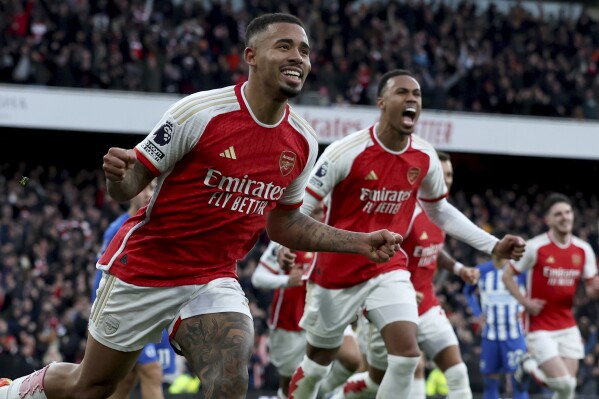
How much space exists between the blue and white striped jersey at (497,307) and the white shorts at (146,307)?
765 centimetres

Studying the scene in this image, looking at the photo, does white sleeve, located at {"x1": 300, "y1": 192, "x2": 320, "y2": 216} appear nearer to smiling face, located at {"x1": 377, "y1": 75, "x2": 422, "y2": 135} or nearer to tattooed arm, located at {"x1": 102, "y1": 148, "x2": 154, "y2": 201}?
smiling face, located at {"x1": 377, "y1": 75, "x2": 422, "y2": 135}

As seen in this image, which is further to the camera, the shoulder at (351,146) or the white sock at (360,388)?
the white sock at (360,388)

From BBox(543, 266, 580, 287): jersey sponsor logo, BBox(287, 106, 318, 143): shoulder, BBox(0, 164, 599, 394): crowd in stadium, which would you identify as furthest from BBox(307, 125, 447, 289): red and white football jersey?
BBox(0, 164, 599, 394): crowd in stadium

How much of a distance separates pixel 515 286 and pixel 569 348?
0.81m

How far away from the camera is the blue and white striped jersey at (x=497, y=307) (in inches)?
480

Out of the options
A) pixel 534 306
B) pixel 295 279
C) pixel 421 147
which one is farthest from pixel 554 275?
pixel 421 147

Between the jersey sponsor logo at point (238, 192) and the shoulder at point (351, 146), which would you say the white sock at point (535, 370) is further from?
the jersey sponsor logo at point (238, 192)

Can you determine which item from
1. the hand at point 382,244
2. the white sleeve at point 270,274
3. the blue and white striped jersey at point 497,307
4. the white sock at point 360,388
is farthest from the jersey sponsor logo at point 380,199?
the blue and white striped jersey at point 497,307

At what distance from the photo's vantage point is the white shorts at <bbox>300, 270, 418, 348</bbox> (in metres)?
7.04

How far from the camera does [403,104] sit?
7355mm

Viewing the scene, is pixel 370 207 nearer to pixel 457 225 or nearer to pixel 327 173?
pixel 327 173

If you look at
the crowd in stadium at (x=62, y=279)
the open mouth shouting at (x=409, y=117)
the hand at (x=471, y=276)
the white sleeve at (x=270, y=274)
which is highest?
the open mouth shouting at (x=409, y=117)

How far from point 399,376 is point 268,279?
315 centimetres

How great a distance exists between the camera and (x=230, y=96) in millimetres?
5113
